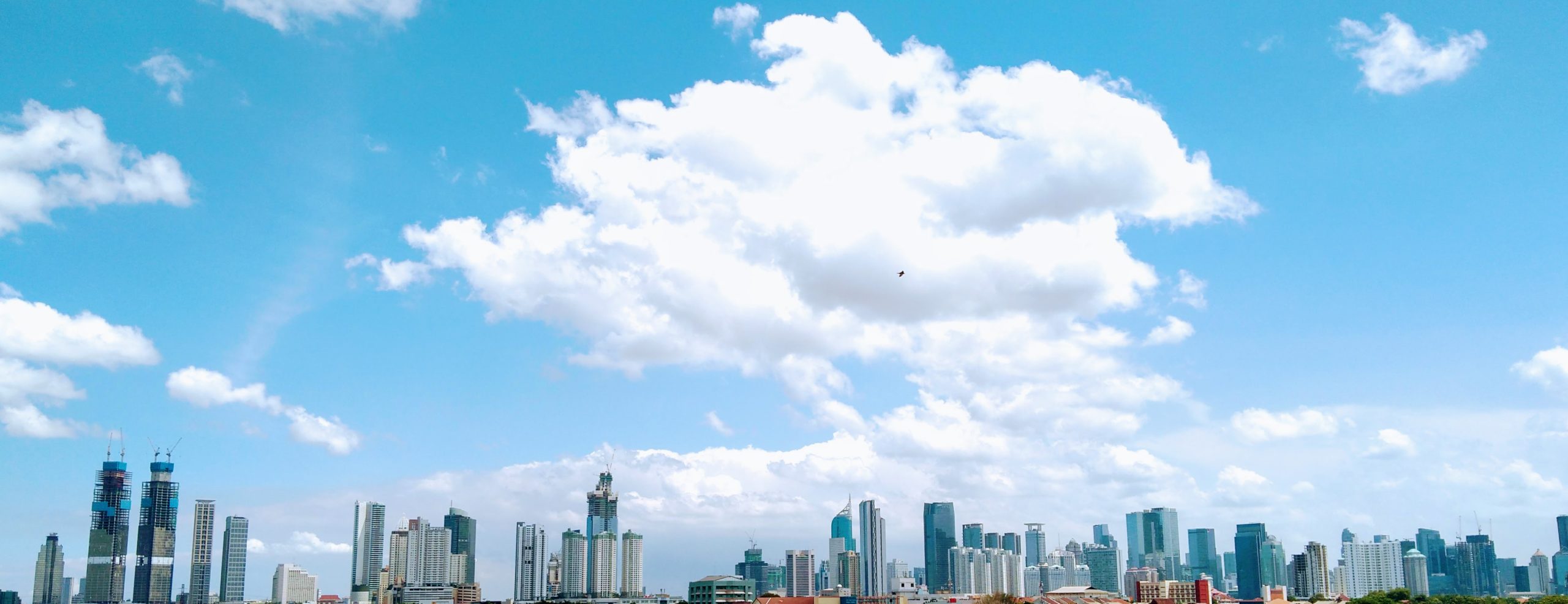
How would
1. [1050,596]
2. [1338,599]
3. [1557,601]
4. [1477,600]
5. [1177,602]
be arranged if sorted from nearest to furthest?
[1557,601]
[1477,600]
[1050,596]
[1177,602]
[1338,599]

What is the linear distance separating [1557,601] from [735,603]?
356 ft

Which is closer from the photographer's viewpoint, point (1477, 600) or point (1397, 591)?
point (1477, 600)

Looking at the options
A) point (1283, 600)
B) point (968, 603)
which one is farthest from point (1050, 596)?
point (1283, 600)

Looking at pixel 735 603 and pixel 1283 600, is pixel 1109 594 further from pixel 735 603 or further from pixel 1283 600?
pixel 735 603

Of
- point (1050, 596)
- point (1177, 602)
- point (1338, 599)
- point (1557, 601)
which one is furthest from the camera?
point (1338, 599)

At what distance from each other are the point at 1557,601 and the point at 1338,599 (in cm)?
5839

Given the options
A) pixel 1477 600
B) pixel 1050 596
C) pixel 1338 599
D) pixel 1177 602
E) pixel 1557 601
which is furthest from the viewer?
pixel 1338 599

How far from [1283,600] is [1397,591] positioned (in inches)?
646

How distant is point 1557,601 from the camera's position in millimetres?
142125

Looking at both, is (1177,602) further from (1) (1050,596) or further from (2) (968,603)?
(2) (968,603)

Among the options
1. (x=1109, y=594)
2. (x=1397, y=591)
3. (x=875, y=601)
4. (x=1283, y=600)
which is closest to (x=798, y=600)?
(x=875, y=601)

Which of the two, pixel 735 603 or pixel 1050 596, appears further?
pixel 735 603

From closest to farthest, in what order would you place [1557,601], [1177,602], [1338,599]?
[1557,601]
[1177,602]
[1338,599]

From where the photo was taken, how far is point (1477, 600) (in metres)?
160
